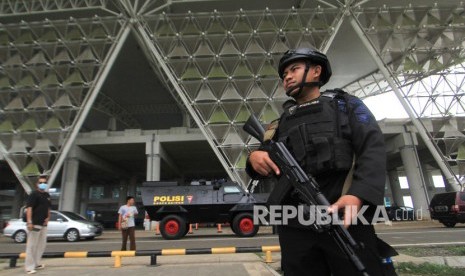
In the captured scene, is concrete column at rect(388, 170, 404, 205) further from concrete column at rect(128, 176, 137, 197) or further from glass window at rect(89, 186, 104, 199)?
glass window at rect(89, 186, 104, 199)

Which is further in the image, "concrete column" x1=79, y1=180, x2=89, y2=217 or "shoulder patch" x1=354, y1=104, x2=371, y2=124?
"concrete column" x1=79, y1=180, x2=89, y2=217

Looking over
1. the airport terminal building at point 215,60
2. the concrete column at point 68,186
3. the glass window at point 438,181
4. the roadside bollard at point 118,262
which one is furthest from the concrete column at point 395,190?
the roadside bollard at point 118,262

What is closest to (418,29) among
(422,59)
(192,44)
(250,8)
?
(422,59)

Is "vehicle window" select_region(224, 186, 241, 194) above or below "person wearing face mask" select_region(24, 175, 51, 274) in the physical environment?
above

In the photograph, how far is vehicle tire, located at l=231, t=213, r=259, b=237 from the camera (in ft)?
47.2

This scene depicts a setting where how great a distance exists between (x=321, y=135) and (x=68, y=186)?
28.6m

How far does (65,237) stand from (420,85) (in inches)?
907

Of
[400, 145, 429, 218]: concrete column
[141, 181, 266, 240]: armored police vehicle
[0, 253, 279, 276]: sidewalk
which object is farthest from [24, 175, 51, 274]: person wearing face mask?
[400, 145, 429, 218]: concrete column

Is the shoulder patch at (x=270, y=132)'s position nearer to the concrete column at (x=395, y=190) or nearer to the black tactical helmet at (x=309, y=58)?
the black tactical helmet at (x=309, y=58)

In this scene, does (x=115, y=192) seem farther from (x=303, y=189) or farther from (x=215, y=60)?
(x=303, y=189)

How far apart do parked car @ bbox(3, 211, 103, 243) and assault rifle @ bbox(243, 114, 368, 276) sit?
52.8 ft

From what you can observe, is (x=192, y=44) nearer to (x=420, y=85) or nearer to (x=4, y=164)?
(x=420, y=85)

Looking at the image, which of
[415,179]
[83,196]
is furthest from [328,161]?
[83,196]

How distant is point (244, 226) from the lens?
14.5 metres
